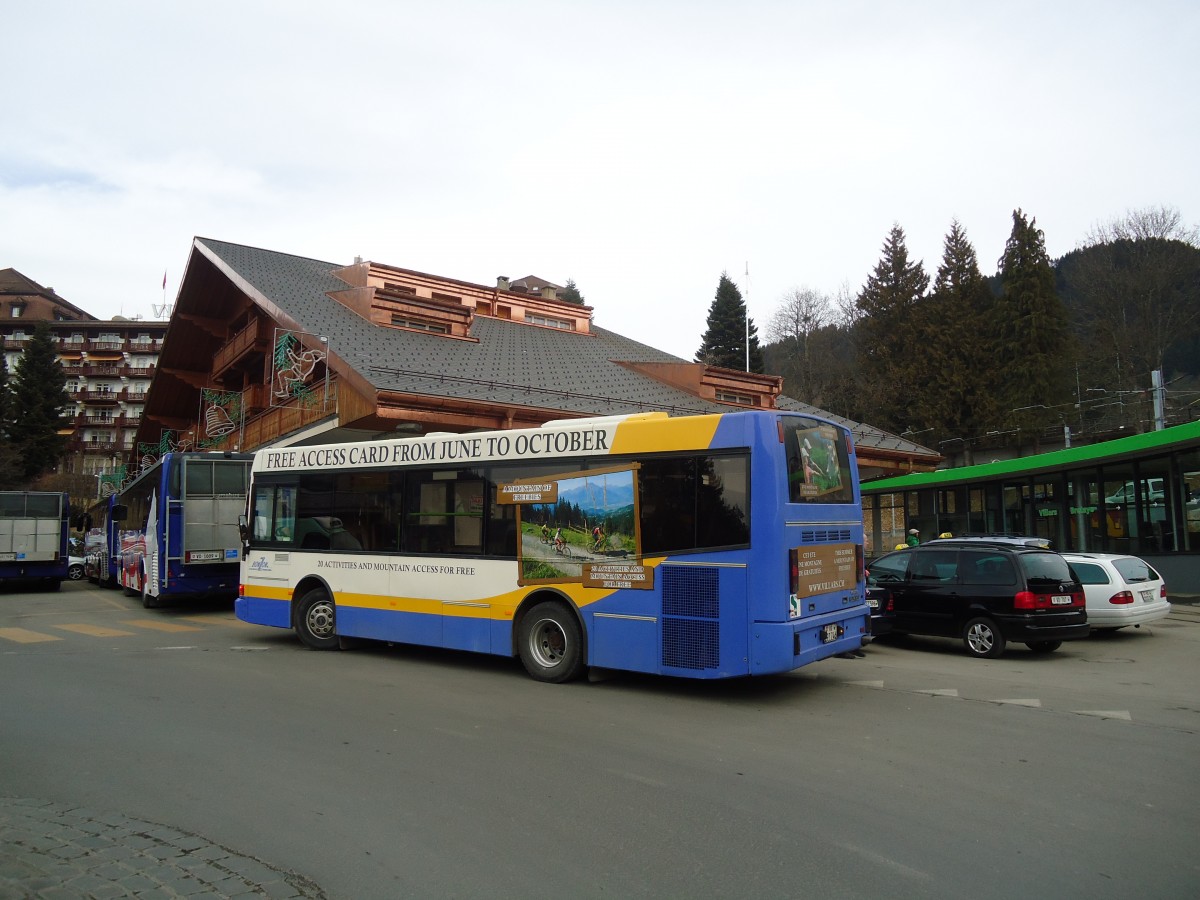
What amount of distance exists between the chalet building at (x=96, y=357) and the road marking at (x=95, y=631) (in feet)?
267

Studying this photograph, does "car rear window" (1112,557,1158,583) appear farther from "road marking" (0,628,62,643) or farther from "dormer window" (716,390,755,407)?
"road marking" (0,628,62,643)

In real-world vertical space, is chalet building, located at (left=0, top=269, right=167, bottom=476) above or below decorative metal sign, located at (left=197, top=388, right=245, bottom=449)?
above

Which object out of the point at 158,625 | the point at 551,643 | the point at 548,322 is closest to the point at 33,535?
the point at 158,625

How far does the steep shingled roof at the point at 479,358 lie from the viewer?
21.0 m

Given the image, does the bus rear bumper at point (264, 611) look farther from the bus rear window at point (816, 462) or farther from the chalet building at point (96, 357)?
the chalet building at point (96, 357)

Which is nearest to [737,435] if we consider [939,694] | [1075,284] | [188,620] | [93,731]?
[939,694]

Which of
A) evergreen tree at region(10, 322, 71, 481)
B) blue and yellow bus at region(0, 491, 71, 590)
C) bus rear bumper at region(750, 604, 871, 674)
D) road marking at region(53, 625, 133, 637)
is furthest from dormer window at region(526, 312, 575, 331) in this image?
evergreen tree at region(10, 322, 71, 481)

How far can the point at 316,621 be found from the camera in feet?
41.0

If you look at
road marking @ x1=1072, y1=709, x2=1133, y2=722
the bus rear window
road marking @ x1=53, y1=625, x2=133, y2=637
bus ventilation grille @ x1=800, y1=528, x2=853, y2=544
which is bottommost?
road marking @ x1=1072, y1=709, x2=1133, y2=722

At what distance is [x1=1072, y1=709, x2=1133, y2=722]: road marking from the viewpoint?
8078mm

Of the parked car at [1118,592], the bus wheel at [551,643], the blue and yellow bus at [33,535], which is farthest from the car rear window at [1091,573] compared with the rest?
the blue and yellow bus at [33,535]

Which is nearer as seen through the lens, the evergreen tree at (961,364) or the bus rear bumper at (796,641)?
the bus rear bumper at (796,641)

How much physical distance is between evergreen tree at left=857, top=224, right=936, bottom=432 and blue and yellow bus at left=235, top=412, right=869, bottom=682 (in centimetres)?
4561

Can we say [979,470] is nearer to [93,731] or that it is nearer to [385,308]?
[385,308]
